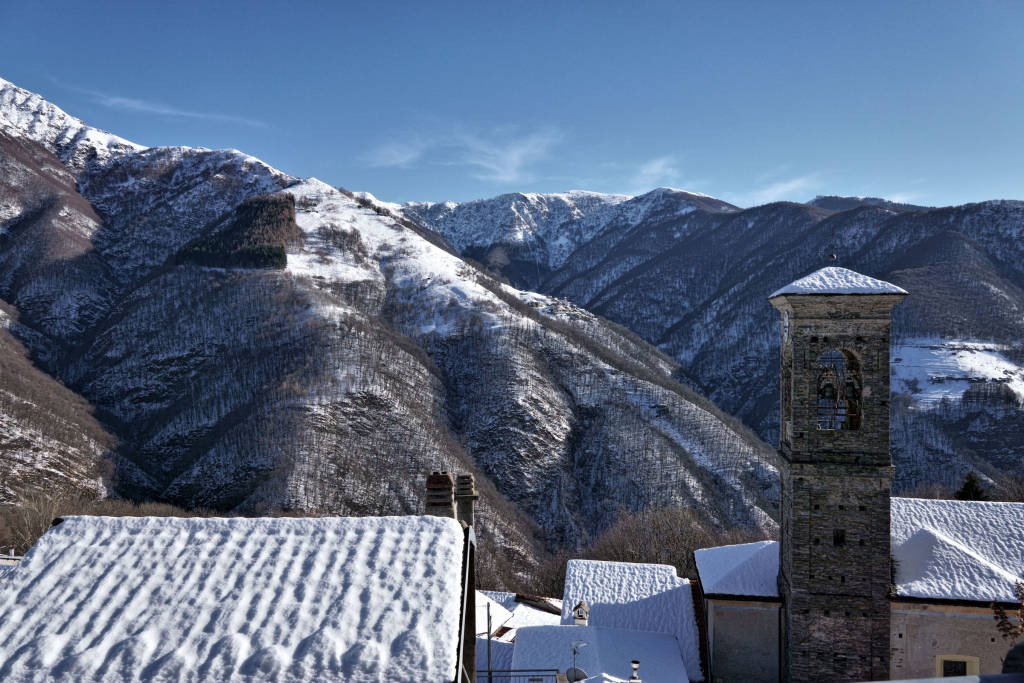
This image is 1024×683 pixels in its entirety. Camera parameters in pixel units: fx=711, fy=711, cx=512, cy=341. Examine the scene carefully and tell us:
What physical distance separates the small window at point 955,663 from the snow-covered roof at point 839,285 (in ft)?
38.0

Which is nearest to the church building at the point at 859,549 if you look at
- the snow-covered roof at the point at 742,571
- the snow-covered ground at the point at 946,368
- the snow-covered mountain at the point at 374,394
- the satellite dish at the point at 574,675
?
the snow-covered roof at the point at 742,571

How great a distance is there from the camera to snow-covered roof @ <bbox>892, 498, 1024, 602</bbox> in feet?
73.1

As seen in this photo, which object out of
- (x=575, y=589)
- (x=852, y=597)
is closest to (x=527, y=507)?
(x=575, y=589)

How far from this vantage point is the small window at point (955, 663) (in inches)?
870

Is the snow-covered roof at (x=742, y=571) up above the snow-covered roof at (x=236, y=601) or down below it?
below

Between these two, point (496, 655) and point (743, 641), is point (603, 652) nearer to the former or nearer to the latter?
point (496, 655)

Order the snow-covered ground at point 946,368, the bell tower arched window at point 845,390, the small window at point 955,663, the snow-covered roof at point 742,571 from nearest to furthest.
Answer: the small window at point 955,663
the bell tower arched window at point 845,390
the snow-covered roof at point 742,571
the snow-covered ground at point 946,368

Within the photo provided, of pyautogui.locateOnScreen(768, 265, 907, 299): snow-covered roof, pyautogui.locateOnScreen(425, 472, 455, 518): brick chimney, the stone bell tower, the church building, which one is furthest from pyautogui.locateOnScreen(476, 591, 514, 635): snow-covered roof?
pyautogui.locateOnScreen(425, 472, 455, 518): brick chimney

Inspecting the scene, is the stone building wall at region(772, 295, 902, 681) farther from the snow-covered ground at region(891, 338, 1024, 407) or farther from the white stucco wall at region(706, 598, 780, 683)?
the snow-covered ground at region(891, 338, 1024, 407)

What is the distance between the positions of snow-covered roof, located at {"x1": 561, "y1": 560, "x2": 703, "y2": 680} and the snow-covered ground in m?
116

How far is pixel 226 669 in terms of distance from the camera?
987cm

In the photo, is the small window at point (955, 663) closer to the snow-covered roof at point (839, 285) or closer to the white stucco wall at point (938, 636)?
the white stucco wall at point (938, 636)

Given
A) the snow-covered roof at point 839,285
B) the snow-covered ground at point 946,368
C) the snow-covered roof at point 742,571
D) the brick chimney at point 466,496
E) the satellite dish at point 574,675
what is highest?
the snow-covered ground at point 946,368

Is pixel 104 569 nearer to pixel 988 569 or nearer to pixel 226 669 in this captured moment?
pixel 226 669
